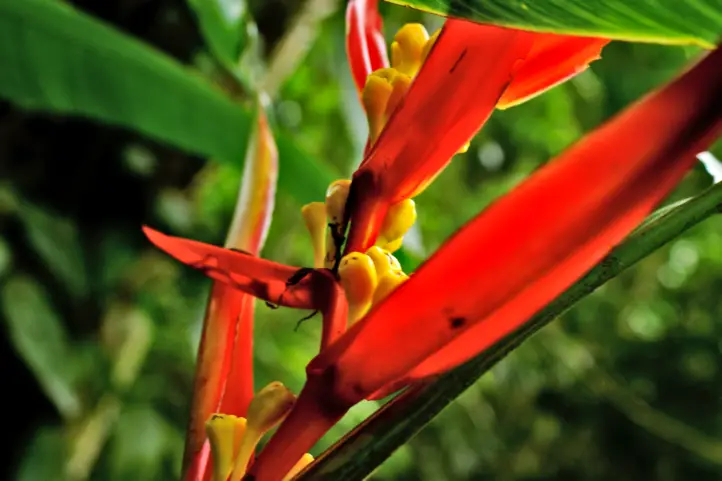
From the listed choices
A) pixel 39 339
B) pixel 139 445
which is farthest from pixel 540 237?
pixel 139 445

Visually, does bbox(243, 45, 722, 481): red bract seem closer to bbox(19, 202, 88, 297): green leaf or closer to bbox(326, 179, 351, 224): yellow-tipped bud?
bbox(326, 179, 351, 224): yellow-tipped bud

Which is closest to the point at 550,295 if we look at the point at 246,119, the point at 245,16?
the point at 245,16

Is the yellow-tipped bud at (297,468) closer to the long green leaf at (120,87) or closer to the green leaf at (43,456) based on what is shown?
the long green leaf at (120,87)

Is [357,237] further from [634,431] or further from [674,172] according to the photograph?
[634,431]

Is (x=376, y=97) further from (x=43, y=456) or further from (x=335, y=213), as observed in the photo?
(x=43, y=456)

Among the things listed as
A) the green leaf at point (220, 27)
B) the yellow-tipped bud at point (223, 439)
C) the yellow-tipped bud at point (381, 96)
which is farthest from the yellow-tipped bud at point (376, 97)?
the green leaf at point (220, 27)

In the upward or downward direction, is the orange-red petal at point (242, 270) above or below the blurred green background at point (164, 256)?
above

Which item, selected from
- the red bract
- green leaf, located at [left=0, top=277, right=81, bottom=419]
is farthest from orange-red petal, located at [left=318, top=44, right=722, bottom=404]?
green leaf, located at [left=0, top=277, right=81, bottom=419]
